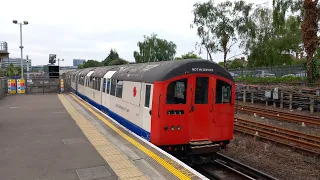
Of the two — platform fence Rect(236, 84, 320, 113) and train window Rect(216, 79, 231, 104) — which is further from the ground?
train window Rect(216, 79, 231, 104)

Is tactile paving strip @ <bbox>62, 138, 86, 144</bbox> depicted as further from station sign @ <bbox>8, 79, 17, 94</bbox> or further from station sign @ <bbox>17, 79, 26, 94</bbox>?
station sign @ <bbox>8, 79, 17, 94</bbox>

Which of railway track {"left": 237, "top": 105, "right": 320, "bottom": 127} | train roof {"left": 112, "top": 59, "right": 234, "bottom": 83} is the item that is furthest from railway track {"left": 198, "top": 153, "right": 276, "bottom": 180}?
railway track {"left": 237, "top": 105, "right": 320, "bottom": 127}

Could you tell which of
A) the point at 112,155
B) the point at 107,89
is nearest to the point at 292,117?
the point at 107,89

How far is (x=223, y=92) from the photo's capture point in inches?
342

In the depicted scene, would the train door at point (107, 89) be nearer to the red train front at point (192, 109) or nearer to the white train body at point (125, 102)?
the white train body at point (125, 102)

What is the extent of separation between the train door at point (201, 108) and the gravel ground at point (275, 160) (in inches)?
95.4

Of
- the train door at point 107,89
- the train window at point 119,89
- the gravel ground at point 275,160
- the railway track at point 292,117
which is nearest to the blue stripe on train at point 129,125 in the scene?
the train door at point 107,89

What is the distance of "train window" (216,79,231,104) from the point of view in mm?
8602

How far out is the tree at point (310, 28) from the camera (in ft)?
76.2

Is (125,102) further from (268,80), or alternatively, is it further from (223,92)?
(268,80)

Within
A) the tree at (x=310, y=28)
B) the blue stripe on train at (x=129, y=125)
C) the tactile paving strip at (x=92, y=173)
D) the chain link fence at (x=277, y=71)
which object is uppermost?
the tree at (x=310, y=28)

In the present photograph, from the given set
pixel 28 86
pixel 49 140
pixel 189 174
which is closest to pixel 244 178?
pixel 189 174

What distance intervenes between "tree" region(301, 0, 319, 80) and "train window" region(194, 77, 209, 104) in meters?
19.1

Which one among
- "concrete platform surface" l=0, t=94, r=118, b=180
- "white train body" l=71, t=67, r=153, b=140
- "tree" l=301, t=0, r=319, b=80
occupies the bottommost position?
"concrete platform surface" l=0, t=94, r=118, b=180
